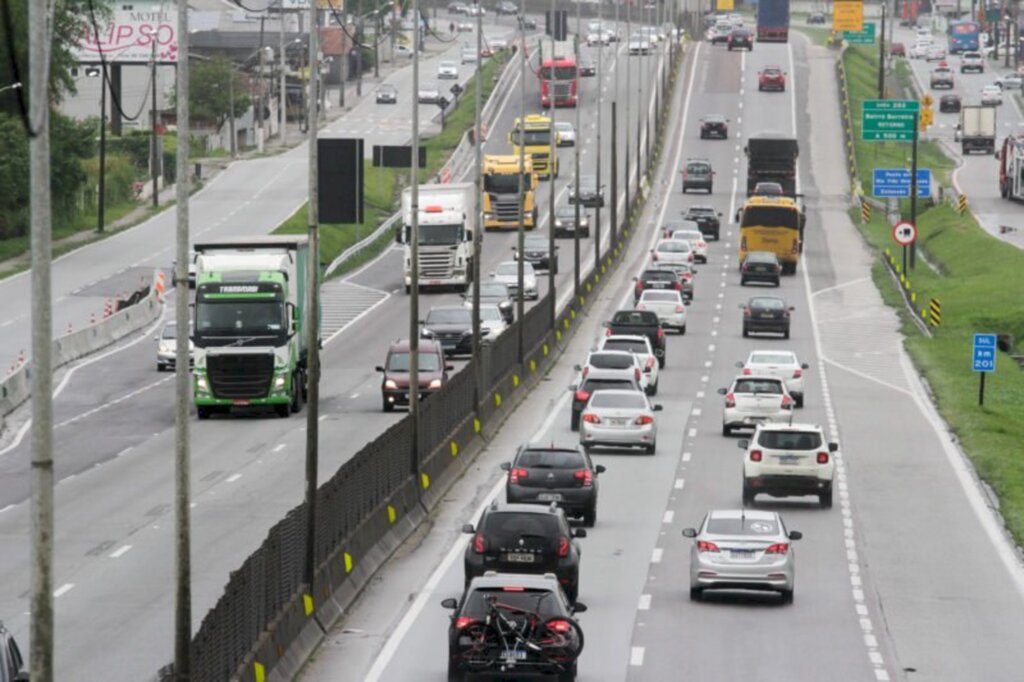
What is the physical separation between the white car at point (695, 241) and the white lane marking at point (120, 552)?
212 ft

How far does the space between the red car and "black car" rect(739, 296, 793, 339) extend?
9038cm

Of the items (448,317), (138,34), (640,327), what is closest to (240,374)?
(448,317)

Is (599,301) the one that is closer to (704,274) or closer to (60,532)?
(704,274)

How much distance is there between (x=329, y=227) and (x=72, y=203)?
39.9ft

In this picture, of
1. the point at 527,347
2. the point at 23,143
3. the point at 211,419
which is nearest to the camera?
the point at 211,419

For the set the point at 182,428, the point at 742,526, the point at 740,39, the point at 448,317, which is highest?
the point at 182,428

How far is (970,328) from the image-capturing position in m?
81.0

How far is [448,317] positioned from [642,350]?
843cm

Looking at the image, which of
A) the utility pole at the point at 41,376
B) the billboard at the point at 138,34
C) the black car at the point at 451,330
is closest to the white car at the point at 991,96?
the billboard at the point at 138,34

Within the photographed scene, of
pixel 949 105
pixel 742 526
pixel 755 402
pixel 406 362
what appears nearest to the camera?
pixel 742 526

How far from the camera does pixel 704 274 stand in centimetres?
9912

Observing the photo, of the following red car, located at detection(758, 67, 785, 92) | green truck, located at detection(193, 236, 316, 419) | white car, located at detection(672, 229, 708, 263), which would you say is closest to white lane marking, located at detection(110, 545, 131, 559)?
green truck, located at detection(193, 236, 316, 419)

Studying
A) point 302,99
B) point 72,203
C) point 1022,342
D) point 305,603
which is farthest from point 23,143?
point 305,603

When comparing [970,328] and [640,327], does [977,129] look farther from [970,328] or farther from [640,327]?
[640,327]
